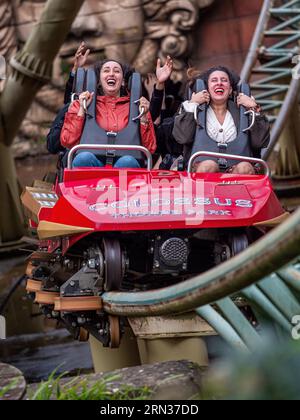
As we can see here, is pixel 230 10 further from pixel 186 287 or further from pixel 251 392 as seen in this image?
pixel 251 392

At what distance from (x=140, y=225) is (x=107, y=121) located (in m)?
0.93

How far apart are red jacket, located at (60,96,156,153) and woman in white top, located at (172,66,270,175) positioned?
7.5 inches

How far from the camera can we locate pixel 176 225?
3.42m

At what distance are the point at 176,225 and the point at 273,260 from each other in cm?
166

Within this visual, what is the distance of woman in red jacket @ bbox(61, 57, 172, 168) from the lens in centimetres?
411

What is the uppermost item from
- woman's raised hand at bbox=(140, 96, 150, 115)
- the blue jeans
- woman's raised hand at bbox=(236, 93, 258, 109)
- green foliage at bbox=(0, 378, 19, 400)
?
woman's raised hand at bbox=(140, 96, 150, 115)

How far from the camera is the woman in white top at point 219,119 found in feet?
13.4

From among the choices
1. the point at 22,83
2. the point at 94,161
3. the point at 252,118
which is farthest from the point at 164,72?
the point at 22,83

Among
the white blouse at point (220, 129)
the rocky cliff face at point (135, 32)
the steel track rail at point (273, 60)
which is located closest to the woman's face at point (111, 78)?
the white blouse at point (220, 129)

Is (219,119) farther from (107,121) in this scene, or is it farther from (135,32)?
(135,32)

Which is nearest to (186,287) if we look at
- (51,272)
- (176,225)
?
(176,225)

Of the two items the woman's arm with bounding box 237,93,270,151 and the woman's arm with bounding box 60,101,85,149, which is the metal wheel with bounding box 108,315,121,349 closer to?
the woman's arm with bounding box 60,101,85,149

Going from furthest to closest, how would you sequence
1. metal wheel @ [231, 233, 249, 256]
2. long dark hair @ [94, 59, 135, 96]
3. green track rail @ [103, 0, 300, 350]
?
long dark hair @ [94, 59, 135, 96] → metal wheel @ [231, 233, 249, 256] → green track rail @ [103, 0, 300, 350]

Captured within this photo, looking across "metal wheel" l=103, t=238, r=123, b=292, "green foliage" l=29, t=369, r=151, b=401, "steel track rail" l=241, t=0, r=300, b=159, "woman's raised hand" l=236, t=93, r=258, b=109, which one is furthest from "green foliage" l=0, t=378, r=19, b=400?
"steel track rail" l=241, t=0, r=300, b=159
